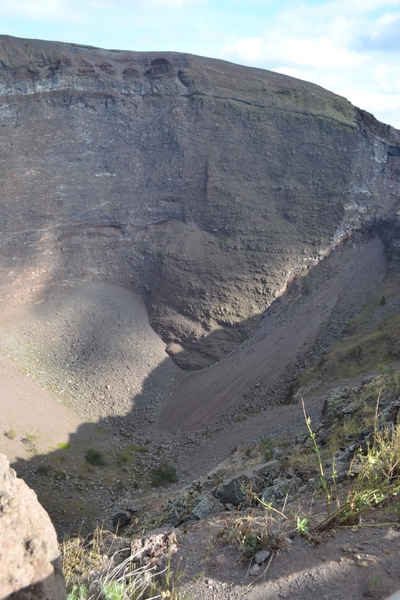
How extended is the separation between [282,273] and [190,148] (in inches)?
420

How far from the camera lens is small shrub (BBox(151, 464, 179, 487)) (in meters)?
20.8

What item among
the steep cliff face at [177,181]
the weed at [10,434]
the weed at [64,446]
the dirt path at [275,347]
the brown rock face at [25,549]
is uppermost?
the steep cliff face at [177,181]

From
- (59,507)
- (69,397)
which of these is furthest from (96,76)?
(59,507)

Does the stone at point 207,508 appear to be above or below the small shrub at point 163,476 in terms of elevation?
above

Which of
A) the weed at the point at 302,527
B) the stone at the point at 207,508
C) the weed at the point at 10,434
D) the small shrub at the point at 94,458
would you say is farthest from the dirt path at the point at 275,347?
the weed at the point at 302,527

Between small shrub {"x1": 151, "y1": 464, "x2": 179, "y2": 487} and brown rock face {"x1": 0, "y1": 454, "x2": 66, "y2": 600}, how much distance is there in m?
17.2

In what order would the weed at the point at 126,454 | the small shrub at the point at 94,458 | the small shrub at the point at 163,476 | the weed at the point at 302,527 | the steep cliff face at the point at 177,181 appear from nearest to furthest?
the weed at the point at 302,527 < the small shrub at the point at 163,476 < the small shrub at the point at 94,458 < the weed at the point at 126,454 < the steep cliff face at the point at 177,181

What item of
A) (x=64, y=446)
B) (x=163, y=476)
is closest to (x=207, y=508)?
(x=163, y=476)

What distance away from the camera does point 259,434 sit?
20.7 metres

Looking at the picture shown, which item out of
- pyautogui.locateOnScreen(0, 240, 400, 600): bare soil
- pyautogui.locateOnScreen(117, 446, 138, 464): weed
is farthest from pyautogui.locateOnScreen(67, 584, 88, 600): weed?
pyautogui.locateOnScreen(117, 446, 138, 464): weed

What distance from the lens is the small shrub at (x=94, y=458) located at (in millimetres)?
21469

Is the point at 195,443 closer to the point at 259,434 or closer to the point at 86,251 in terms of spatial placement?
the point at 259,434

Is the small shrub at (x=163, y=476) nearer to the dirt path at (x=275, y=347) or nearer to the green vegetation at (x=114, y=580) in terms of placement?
the dirt path at (x=275, y=347)

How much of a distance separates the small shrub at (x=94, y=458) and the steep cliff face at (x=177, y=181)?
9742 mm
